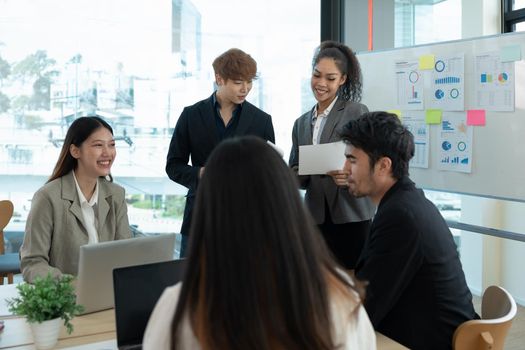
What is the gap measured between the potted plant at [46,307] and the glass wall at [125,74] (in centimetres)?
265

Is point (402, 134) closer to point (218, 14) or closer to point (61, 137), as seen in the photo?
point (218, 14)

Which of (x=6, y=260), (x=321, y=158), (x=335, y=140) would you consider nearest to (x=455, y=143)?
(x=335, y=140)

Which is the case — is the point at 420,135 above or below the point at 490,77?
below

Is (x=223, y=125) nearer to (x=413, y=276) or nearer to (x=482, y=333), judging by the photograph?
(x=413, y=276)

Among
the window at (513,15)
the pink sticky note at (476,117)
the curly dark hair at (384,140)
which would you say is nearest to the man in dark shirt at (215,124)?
the curly dark hair at (384,140)

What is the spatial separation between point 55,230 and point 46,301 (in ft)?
2.50

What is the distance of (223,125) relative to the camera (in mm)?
2777

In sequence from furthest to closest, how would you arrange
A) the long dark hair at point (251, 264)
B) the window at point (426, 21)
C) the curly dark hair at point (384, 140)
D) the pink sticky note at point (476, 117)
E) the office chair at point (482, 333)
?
1. the window at point (426, 21)
2. the pink sticky note at point (476, 117)
3. the curly dark hair at point (384, 140)
4. the office chair at point (482, 333)
5. the long dark hair at point (251, 264)

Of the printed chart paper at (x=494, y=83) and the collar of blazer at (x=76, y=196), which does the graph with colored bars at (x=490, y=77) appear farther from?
the collar of blazer at (x=76, y=196)

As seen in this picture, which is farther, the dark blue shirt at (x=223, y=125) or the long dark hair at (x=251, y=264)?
the dark blue shirt at (x=223, y=125)

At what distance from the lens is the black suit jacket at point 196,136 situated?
2732mm

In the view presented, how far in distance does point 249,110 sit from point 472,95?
1166 millimetres

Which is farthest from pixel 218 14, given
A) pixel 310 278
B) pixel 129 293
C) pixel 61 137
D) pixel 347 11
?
pixel 310 278

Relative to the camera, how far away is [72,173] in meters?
2.28
